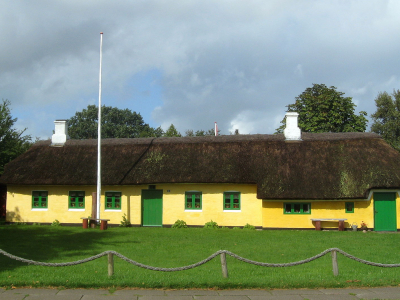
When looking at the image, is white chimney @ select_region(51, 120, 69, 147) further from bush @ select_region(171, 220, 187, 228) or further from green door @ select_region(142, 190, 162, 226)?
bush @ select_region(171, 220, 187, 228)

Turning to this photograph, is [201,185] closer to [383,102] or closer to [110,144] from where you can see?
[110,144]

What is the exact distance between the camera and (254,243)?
16.5m

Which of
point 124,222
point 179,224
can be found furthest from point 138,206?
point 179,224

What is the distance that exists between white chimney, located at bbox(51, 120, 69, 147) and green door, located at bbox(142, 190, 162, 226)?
702 centimetres

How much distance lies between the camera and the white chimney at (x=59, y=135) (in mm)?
26375

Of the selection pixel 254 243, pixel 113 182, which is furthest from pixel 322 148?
pixel 113 182

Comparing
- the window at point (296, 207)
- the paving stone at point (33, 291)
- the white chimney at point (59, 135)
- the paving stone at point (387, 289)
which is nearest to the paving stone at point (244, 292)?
the paving stone at point (387, 289)

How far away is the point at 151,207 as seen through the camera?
23.4 metres

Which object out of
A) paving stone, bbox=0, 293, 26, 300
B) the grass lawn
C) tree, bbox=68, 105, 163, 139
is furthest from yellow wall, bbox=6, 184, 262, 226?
tree, bbox=68, 105, 163, 139

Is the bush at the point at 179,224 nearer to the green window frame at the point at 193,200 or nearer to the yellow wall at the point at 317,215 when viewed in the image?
the green window frame at the point at 193,200

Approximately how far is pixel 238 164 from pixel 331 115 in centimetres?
1645

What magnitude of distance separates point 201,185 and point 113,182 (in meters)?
4.83

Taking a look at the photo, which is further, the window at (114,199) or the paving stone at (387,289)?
the window at (114,199)

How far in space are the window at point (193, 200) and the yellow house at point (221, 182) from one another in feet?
0.18
